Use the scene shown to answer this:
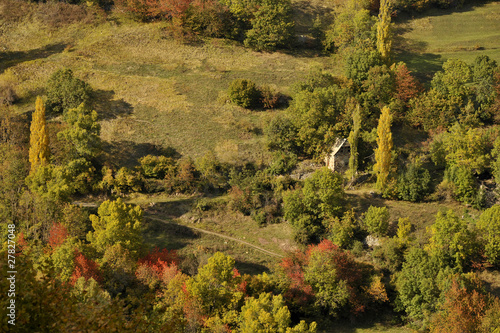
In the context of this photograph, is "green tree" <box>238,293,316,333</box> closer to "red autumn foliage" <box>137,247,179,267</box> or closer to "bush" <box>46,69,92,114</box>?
"red autumn foliage" <box>137,247,179,267</box>

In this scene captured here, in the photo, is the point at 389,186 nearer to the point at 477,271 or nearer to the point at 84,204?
the point at 477,271

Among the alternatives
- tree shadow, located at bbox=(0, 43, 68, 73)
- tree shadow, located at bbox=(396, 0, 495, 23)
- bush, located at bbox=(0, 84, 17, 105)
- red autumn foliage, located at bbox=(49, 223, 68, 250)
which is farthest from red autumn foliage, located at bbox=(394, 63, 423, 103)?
bush, located at bbox=(0, 84, 17, 105)

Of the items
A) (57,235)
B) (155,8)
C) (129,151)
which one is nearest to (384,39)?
(155,8)

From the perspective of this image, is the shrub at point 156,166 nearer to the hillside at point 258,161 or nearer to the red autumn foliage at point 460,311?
the hillside at point 258,161

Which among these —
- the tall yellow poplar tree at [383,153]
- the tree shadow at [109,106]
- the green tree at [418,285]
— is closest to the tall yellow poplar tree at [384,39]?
the tall yellow poplar tree at [383,153]

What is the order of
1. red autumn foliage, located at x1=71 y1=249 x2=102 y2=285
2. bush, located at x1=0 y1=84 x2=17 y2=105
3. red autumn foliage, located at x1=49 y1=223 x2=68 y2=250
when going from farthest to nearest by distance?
bush, located at x1=0 y1=84 x2=17 y2=105 → red autumn foliage, located at x1=49 y1=223 x2=68 y2=250 → red autumn foliage, located at x1=71 y1=249 x2=102 y2=285

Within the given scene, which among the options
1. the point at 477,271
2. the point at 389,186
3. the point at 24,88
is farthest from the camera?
the point at 24,88

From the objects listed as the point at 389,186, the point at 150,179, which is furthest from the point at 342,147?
the point at 150,179
